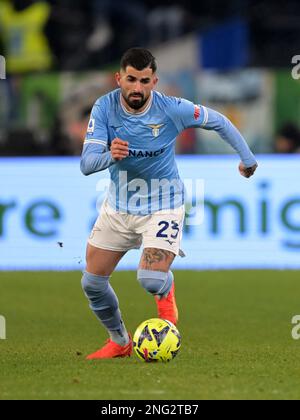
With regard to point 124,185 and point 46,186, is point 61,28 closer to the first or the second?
point 46,186

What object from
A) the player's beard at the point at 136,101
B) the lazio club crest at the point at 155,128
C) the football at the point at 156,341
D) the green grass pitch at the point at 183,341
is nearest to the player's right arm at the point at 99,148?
the player's beard at the point at 136,101

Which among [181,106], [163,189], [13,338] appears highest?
[181,106]

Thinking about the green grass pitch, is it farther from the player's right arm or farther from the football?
the player's right arm

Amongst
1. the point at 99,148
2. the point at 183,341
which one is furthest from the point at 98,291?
the point at 183,341

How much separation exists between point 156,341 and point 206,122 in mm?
1776

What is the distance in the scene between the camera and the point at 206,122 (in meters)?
9.35

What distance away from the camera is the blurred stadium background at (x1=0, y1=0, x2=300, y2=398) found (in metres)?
17.0

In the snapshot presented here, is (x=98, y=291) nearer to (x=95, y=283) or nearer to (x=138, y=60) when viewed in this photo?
(x=95, y=283)

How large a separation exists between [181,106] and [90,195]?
810cm

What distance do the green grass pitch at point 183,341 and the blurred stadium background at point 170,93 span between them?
1.69ft

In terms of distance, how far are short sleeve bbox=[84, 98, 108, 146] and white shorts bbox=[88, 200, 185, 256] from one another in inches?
26.3
